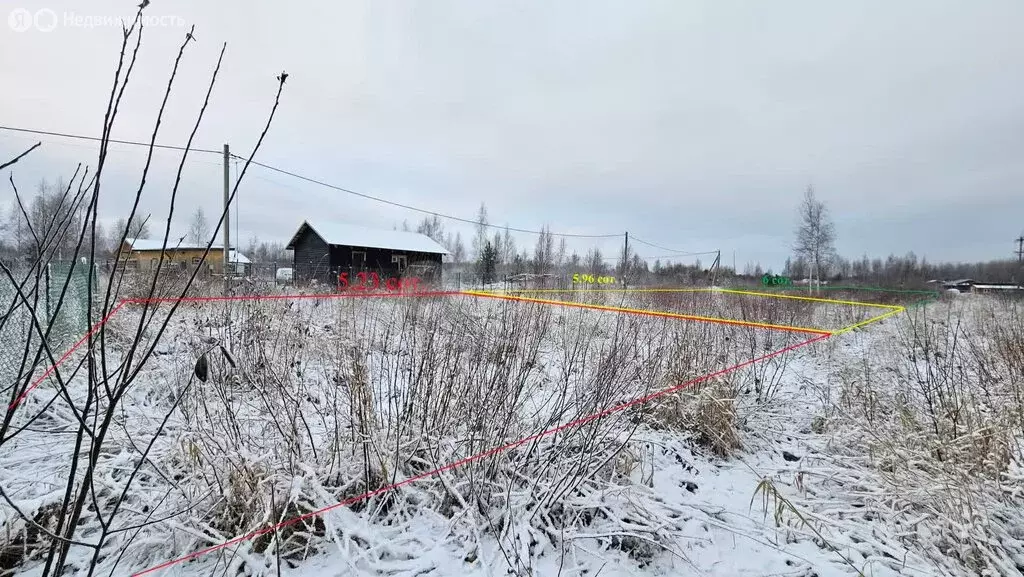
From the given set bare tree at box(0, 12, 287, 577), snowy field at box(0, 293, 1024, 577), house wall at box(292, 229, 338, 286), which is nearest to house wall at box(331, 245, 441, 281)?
house wall at box(292, 229, 338, 286)

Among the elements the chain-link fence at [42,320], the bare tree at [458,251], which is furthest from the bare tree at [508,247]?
the chain-link fence at [42,320]

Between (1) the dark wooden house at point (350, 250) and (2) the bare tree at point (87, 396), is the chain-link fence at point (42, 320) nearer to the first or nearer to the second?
(2) the bare tree at point (87, 396)

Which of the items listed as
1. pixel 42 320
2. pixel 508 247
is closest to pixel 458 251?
pixel 508 247

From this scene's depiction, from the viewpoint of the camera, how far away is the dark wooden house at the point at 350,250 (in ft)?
61.5

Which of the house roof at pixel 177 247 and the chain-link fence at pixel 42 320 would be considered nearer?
the house roof at pixel 177 247

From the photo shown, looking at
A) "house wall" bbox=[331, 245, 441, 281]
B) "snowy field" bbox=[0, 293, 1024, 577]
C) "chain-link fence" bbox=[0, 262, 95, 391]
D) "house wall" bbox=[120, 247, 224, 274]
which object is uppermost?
"house wall" bbox=[331, 245, 441, 281]

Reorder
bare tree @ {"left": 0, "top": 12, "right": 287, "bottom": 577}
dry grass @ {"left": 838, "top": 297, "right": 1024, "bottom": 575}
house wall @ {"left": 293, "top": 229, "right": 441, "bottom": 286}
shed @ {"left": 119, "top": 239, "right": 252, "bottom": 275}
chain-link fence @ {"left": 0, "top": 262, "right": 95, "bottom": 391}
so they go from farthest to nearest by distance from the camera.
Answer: house wall @ {"left": 293, "top": 229, "right": 441, "bottom": 286} < chain-link fence @ {"left": 0, "top": 262, "right": 95, "bottom": 391} < dry grass @ {"left": 838, "top": 297, "right": 1024, "bottom": 575} < shed @ {"left": 119, "top": 239, "right": 252, "bottom": 275} < bare tree @ {"left": 0, "top": 12, "right": 287, "bottom": 577}

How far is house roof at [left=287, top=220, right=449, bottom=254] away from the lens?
19203 mm

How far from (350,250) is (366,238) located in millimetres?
1249

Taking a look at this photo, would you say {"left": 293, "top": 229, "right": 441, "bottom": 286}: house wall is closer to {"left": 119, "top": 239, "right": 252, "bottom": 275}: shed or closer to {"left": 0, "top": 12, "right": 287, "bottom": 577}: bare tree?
{"left": 119, "top": 239, "right": 252, "bottom": 275}: shed

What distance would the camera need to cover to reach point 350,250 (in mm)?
19469

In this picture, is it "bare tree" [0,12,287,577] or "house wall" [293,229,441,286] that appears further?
"house wall" [293,229,441,286]

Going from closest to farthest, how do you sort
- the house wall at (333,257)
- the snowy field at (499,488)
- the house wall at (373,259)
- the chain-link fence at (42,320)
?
the snowy field at (499,488) → the chain-link fence at (42,320) → the house wall at (333,257) → the house wall at (373,259)

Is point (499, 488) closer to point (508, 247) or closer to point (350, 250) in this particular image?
point (350, 250)
